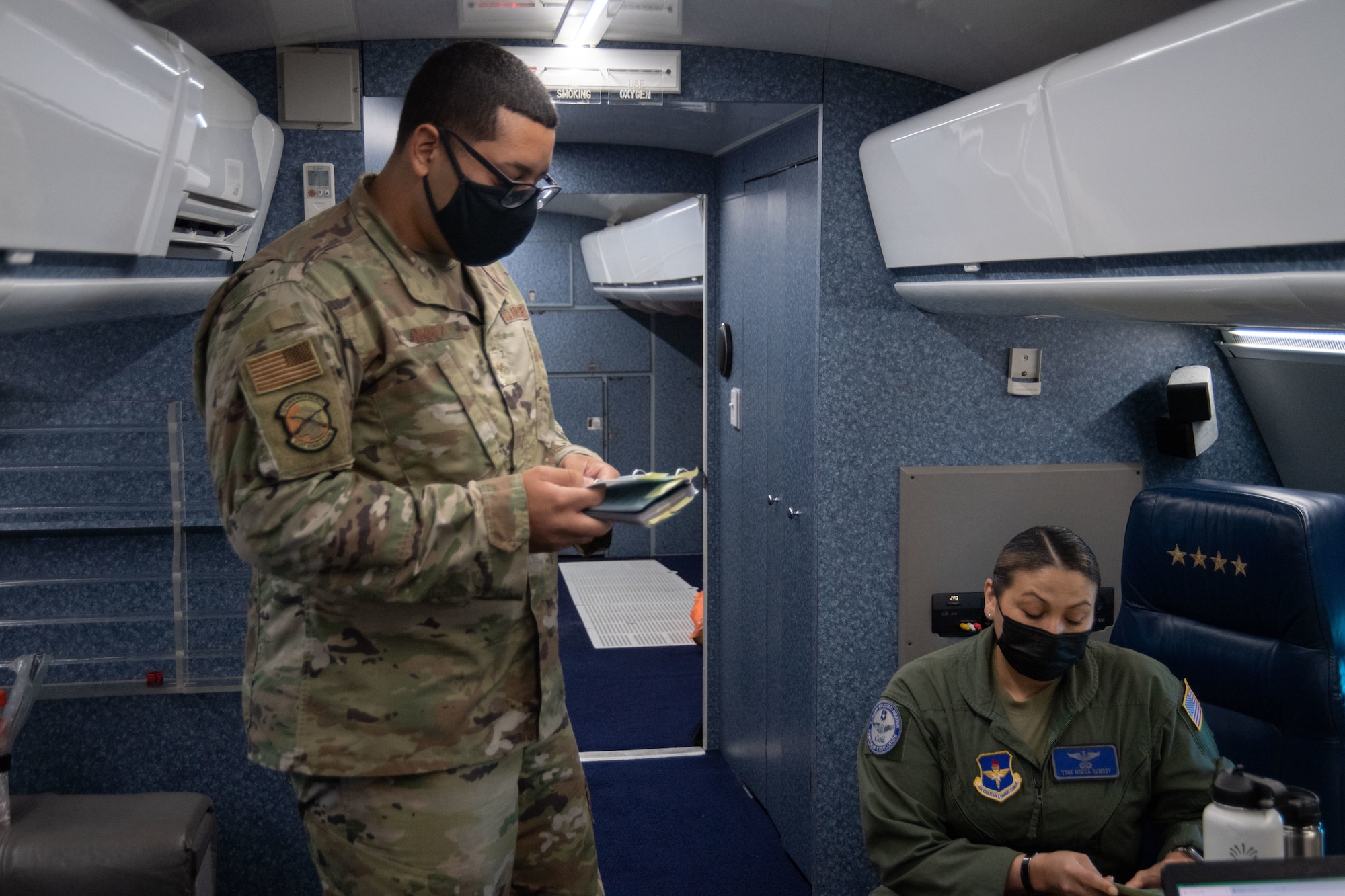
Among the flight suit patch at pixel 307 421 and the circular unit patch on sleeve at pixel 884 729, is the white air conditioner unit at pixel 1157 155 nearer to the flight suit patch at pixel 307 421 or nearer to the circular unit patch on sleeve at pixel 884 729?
the circular unit patch on sleeve at pixel 884 729

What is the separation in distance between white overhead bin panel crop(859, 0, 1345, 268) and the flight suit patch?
4.50 ft

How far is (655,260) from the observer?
6.50 metres

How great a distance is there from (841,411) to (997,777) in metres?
1.35

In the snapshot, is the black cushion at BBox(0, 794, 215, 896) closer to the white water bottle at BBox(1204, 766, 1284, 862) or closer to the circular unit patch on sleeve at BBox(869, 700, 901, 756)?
the circular unit patch on sleeve at BBox(869, 700, 901, 756)

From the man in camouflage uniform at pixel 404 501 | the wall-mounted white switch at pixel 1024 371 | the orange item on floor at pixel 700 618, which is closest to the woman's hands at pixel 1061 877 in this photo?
the man in camouflage uniform at pixel 404 501

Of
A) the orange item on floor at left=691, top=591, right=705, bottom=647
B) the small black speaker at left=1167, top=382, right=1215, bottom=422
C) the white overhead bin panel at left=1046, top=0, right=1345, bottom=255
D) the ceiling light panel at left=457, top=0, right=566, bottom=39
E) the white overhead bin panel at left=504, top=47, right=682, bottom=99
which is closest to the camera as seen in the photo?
the white overhead bin panel at left=1046, top=0, right=1345, bottom=255

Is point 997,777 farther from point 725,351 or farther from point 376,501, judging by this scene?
point 725,351

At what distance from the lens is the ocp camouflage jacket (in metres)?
1.34

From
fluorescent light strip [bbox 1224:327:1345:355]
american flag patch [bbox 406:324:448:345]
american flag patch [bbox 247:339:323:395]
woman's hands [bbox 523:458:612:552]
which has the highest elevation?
fluorescent light strip [bbox 1224:327:1345:355]

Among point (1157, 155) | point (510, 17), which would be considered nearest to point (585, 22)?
point (510, 17)

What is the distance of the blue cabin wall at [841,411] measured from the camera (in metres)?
3.07

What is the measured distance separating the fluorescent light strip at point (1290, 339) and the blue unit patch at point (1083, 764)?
48.6 inches

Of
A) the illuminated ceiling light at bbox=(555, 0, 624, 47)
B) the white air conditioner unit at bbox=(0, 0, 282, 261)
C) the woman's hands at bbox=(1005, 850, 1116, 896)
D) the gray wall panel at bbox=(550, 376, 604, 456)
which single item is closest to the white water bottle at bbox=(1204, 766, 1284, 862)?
the woman's hands at bbox=(1005, 850, 1116, 896)

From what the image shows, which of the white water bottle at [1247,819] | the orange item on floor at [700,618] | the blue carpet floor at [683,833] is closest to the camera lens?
the white water bottle at [1247,819]
